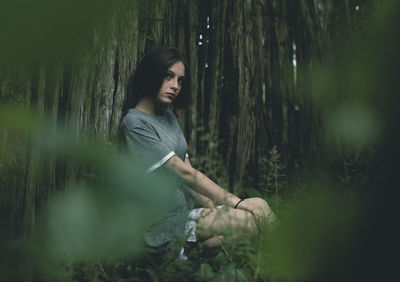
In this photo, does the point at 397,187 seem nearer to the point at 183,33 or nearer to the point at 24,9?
the point at 24,9

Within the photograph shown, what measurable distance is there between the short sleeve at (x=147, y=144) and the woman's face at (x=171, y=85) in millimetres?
289

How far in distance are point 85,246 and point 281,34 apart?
2460mm

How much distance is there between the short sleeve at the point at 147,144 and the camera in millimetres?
1415

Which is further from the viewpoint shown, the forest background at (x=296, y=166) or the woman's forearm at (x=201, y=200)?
the woman's forearm at (x=201, y=200)

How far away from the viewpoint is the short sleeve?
1415 mm

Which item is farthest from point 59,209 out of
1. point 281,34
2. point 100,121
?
point 281,34

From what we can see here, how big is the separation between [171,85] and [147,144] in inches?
19.2

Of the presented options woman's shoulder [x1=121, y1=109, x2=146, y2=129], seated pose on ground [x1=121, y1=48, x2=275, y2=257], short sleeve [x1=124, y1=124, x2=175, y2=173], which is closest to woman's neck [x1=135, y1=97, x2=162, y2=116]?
seated pose on ground [x1=121, y1=48, x2=275, y2=257]

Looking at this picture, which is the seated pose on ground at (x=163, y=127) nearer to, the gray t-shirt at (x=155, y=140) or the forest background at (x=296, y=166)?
the gray t-shirt at (x=155, y=140)

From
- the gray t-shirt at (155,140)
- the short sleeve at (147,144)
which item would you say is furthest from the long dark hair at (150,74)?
the short sleeve at (147,144)

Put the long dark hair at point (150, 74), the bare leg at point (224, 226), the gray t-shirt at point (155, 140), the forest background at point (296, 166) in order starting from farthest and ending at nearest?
the long dark hair at point (150, 74)
the gray t-shirt at point (155, 140)
the bare leg at point (224, 226)
the forest background at point (296, 166)

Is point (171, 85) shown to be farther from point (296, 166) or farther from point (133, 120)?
point (296, 166)

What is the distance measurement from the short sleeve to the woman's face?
0.95 feet

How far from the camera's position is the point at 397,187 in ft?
0.42
